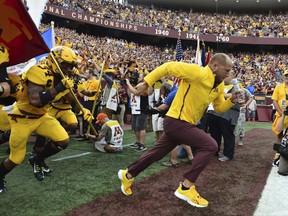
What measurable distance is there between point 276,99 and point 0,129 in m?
5.27

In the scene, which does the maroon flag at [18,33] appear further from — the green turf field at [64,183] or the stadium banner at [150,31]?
the stadium banner at [150,31]

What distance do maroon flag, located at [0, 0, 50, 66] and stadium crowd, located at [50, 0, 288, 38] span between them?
29.2 meters

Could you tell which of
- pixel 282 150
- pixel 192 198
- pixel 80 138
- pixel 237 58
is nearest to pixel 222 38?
pixel 237 58

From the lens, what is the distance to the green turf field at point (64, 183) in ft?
11.8

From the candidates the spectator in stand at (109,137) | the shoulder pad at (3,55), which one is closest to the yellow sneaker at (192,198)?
the shoulder pad at (3,55)

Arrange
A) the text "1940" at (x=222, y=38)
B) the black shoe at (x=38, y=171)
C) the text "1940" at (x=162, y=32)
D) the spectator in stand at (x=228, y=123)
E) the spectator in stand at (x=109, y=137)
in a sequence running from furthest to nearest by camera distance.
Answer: the text "1940" at (x=222, y=38)
the text "1940" at (x=162, y=32)
the spectator in stand at (x=109, y=137)
the spectator in stand at (x=228, y=123)
the black shoe at (x=38, y=171)

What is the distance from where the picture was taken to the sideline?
3.57 m

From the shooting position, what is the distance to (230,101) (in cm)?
423

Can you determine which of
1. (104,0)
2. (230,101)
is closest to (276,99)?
(230,101)

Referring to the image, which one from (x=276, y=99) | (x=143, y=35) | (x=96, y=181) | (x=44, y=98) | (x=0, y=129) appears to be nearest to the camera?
(x=44, y=98)

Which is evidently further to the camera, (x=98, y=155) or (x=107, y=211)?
(x=98, y=155)

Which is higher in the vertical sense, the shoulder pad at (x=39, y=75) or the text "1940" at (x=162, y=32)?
the text "1940" at (x=162, y=32)

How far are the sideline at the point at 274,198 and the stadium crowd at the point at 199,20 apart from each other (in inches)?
1153

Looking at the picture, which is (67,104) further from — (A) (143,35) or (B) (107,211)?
(A) (143,35)
